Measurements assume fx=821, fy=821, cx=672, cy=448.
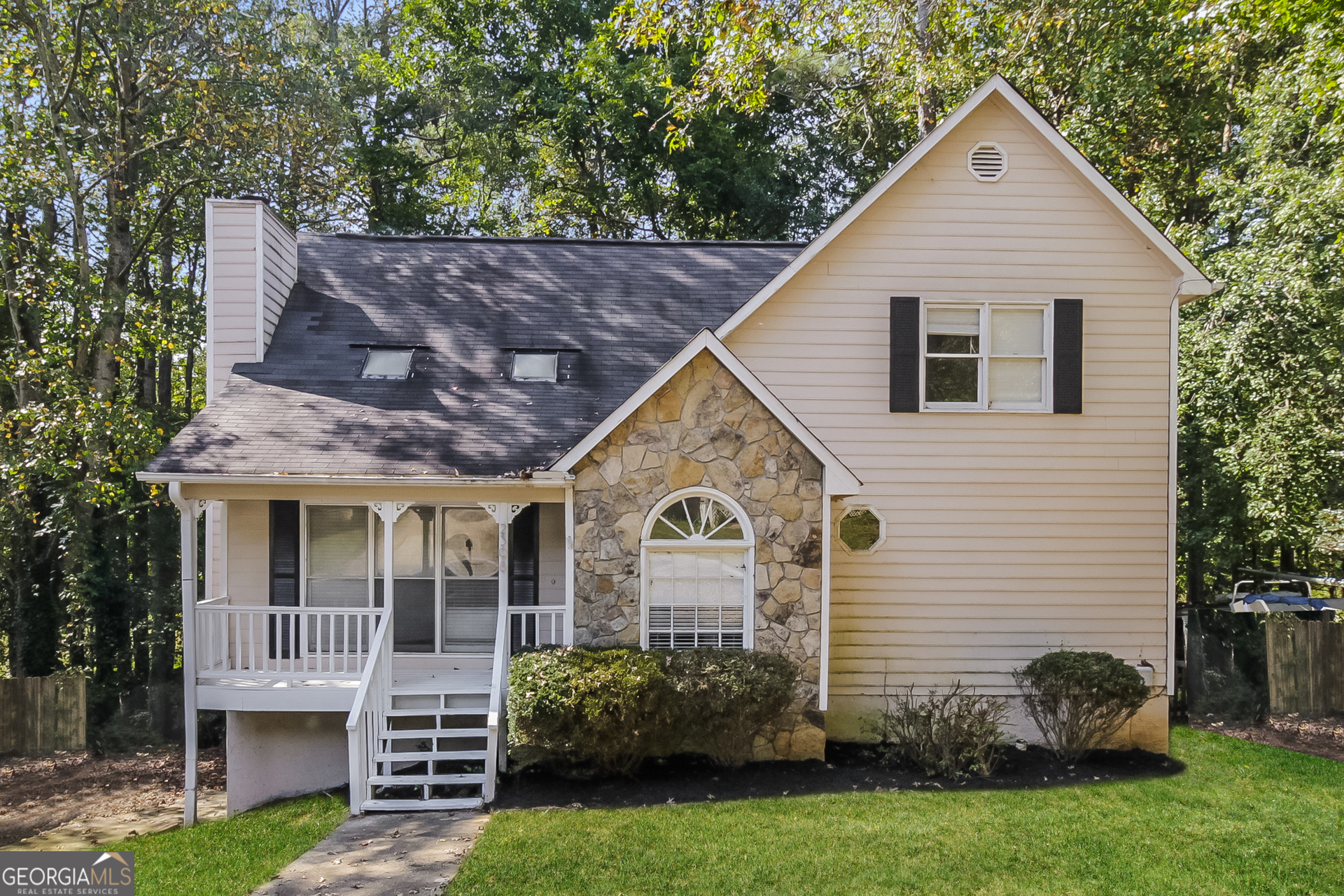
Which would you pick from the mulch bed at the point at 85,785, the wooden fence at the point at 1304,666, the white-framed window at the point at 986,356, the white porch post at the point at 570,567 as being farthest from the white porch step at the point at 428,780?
the wooden fence at the point at 1304,666

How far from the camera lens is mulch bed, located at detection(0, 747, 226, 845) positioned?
9.95 metres

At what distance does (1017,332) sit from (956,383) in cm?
91

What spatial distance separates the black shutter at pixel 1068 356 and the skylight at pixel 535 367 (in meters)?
5.83

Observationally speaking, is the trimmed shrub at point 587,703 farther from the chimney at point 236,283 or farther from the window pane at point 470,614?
the chimney at point 236,283

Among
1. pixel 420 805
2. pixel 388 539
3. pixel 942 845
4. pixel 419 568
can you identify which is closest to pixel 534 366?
pixel 419 568

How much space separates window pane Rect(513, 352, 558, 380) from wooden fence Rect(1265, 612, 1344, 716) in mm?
10286

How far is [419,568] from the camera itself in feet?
31.6

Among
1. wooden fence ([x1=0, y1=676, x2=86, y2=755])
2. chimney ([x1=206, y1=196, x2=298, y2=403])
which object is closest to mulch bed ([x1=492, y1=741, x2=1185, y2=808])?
chimney ([x1=206, y1=196, x2=298, y2=403])

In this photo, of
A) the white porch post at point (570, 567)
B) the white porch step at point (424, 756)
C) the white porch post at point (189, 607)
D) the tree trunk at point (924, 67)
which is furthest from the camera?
the tree trunk at point (924, 67)

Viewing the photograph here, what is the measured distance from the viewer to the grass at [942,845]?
5684 mm

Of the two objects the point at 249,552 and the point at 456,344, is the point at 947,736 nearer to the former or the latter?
the point at 456,344

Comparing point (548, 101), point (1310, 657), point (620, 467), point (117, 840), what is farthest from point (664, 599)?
point (548, 101)

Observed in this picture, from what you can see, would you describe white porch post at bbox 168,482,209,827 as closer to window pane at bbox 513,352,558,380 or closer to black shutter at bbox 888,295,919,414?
window pane at bbox 513,352,558,380

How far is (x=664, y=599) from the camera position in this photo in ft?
26.7
